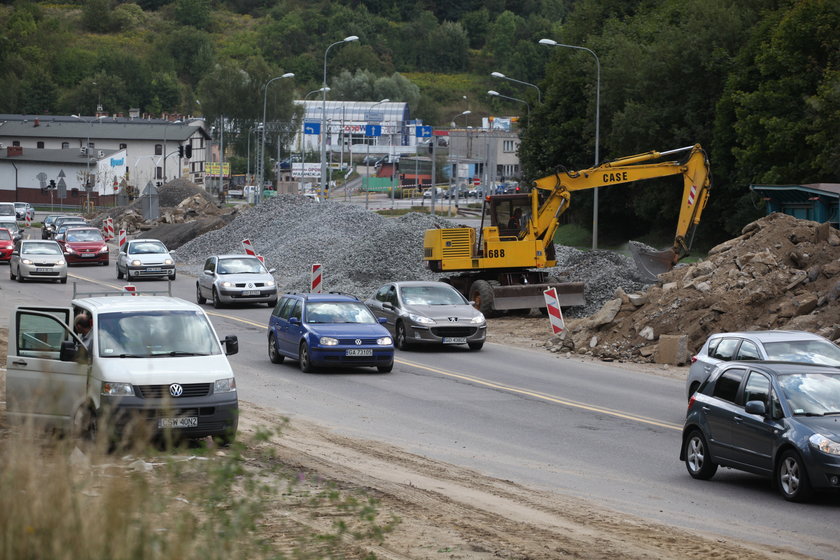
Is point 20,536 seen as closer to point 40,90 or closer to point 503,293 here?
point 503,293

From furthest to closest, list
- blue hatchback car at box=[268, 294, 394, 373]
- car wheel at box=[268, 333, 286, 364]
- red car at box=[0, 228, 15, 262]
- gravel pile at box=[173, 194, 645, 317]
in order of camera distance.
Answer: red car at box=[0, 228, 15, 262]
gravel pile at box=[173, 194, 645, 317]
car wheel at box=[268, 333, 286, 364]
blue hatchback car at box=[268, 294, 394, 373]

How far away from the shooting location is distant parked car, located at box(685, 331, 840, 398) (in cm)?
1603

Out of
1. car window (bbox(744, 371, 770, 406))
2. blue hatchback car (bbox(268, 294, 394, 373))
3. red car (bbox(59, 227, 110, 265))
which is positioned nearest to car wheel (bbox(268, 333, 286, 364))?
blue hatchback car (bbox(268, 294, 394, 373))

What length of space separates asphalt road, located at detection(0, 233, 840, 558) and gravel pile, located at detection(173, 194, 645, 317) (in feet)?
29.9

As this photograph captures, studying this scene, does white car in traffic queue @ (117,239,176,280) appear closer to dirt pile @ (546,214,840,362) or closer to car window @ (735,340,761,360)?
dirt pile @ (546,214,840,362)

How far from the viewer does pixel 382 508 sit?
389 inches

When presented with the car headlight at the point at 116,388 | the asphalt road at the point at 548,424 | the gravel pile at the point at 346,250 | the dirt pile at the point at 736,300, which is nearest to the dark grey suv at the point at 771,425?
the asphalt road at the point at 548,424

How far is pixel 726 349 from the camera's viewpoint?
54.8 feet

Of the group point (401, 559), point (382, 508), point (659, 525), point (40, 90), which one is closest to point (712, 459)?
point (659, 525)

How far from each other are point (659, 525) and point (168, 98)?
182331 mm

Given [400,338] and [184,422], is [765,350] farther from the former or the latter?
[400,338]

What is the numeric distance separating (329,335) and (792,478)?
11379 millimetres

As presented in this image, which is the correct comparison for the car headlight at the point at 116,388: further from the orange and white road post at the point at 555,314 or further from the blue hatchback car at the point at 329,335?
the orange and white road post at the point at 555,314

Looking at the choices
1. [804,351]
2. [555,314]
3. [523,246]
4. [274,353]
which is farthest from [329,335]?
[523,246]
